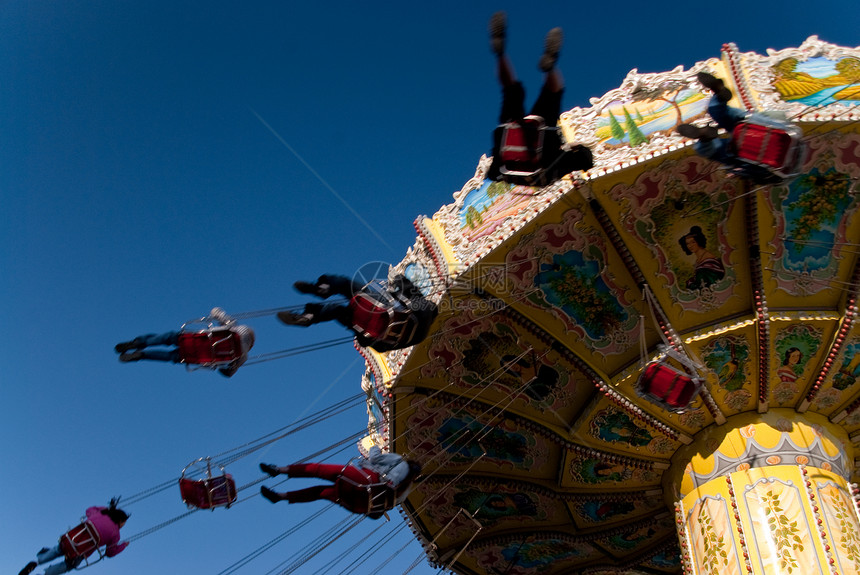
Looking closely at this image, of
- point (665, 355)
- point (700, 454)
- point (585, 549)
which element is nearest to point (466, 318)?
point (665, 355)

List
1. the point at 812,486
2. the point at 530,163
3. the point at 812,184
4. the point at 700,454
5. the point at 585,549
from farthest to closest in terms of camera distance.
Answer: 1. the point at 585,549
2. the point at 700,454
3. the point at 812,486
4. the point at 812,184
5. the point at 530,163

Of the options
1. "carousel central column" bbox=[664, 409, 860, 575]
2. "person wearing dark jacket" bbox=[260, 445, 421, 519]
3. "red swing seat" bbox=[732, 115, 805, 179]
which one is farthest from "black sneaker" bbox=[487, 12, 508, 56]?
"carousel central column" bbox=[664, 409, 860, 575]

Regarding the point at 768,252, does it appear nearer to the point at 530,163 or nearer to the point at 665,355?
the point at 665,355

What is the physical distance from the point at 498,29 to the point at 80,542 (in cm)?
719

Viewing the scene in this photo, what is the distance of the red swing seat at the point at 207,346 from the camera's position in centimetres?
903

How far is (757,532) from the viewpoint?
9.23m

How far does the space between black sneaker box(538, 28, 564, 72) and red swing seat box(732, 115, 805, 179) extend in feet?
5.82

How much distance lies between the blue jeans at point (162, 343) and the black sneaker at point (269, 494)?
1809 millimetres

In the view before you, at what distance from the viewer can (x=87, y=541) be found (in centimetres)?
974

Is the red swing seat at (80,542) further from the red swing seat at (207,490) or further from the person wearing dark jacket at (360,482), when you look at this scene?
the person wearing dark jacket at (360,482)

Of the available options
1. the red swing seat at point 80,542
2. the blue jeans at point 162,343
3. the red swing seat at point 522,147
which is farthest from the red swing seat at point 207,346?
the red swing seat at point 522,147

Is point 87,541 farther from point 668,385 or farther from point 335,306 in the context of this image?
point 668,385

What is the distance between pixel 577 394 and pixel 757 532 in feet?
8.17

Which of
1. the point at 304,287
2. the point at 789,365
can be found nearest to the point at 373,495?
the point at 304,287
